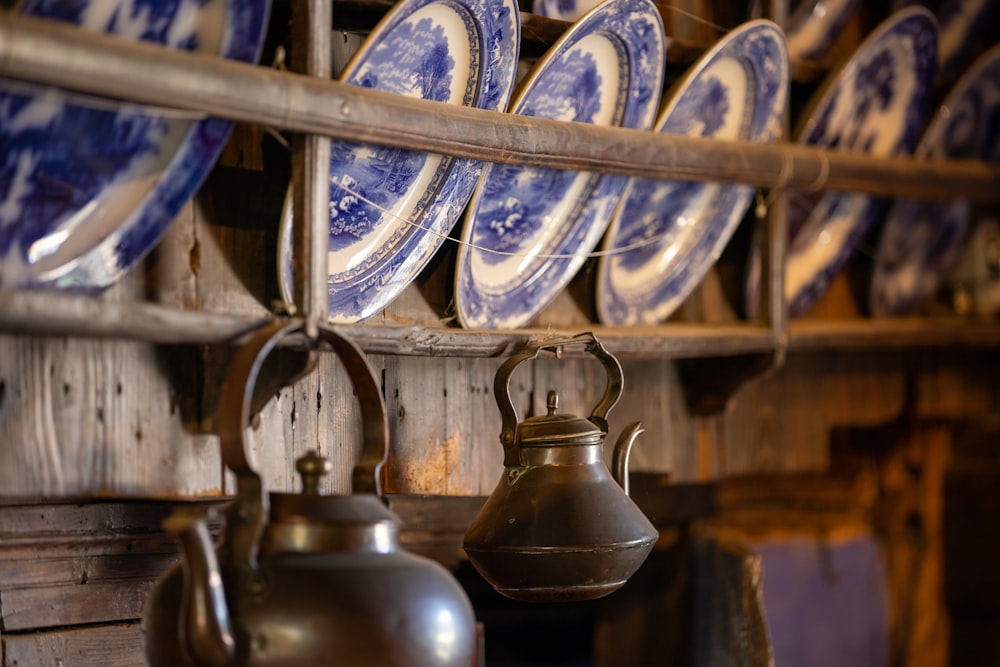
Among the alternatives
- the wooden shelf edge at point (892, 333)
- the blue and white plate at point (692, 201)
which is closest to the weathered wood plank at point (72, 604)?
the blue and white plate at point (692, 201)

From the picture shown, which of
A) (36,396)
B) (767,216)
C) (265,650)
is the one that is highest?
(767,216)

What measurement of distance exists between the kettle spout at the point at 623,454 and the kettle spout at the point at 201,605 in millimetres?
764

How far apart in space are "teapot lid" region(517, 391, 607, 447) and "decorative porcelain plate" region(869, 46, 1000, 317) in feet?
3.98

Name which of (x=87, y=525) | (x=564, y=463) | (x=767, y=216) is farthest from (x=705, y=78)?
(x=87, y=525)

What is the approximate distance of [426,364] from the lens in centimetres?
207

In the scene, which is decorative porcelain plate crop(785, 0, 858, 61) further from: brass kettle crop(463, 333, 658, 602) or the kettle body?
the kettle body

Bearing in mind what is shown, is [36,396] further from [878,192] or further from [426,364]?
[878,192]

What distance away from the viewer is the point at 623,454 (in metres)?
1.88

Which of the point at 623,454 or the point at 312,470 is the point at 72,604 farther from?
the point at 623,454

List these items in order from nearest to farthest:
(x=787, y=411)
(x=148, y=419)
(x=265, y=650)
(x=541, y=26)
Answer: (x=265, y=650) < (x=148, y=419) < (x=541, y=26) < (x=787, y=411)

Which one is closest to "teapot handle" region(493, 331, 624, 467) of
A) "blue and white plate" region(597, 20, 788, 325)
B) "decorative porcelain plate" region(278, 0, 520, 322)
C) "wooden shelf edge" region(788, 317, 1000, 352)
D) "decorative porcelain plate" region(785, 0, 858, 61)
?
"decorative porcelain plate" region(278, 0, 520, 322)

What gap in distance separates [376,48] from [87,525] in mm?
838

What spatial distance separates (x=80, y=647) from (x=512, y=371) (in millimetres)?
776

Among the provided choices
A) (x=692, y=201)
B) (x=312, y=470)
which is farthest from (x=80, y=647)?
(x=692, y=201)
